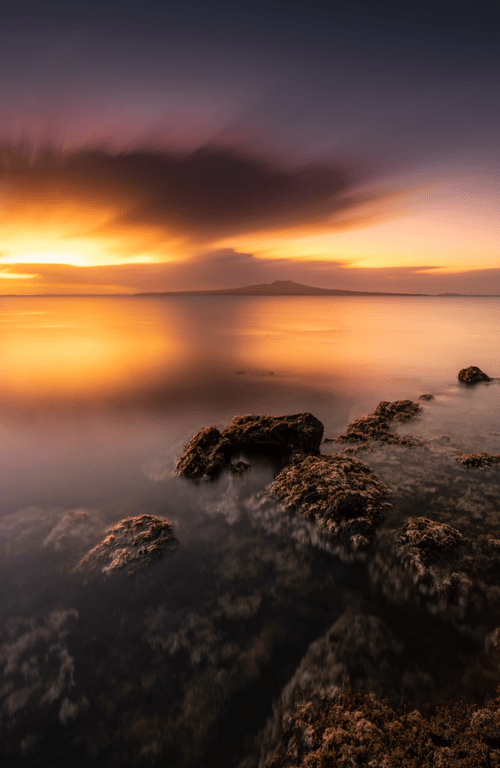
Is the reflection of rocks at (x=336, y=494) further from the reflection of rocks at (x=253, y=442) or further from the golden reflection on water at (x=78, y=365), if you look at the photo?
the golden reflection on water at (x=78, y=365)

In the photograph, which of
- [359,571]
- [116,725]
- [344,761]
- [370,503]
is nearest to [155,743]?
[116,725]

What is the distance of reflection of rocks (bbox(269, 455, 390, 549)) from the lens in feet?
28.8

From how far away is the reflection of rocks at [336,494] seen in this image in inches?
345

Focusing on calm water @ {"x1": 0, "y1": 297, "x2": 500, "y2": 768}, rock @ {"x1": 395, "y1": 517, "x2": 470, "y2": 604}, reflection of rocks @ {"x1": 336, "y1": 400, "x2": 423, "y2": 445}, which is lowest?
calm water @ {"x1": 0, "y1": 297, "x2": 500, "y2": 768}

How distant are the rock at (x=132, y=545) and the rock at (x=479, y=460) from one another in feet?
32.8

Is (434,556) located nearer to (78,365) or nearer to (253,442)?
(253,442)

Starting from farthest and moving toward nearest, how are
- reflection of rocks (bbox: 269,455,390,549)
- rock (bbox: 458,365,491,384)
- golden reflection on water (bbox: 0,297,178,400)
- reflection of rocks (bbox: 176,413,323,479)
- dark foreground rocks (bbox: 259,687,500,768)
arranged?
1. golden reflection on water (bbox: 0,297,178,400)
2. rock (bbox: 458,365,491,384)
3. reflection of rocks (bbox: 176,413,323,479)
4. reflection of rocks (bbox: 269,455,390,549)
5. dark foreground rocks (bbox: 259,687,500,768)

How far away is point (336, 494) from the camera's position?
31.4ft

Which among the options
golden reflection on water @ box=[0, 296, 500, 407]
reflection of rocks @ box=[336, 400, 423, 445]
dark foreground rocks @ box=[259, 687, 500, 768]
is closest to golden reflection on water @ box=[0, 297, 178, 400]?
golden reflection on water @ box=[0, 296, 500, 407]

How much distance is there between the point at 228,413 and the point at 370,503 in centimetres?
1119

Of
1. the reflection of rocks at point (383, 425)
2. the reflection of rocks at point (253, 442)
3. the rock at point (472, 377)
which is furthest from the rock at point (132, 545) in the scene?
the rock at point (472, 377)

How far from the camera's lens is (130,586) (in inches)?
305

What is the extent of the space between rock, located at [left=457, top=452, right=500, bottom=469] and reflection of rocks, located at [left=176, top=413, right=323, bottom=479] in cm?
506

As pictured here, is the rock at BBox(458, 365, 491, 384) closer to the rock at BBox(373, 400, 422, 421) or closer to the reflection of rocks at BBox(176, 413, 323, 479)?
the rock at BBox(373, 400, 422, 421)
